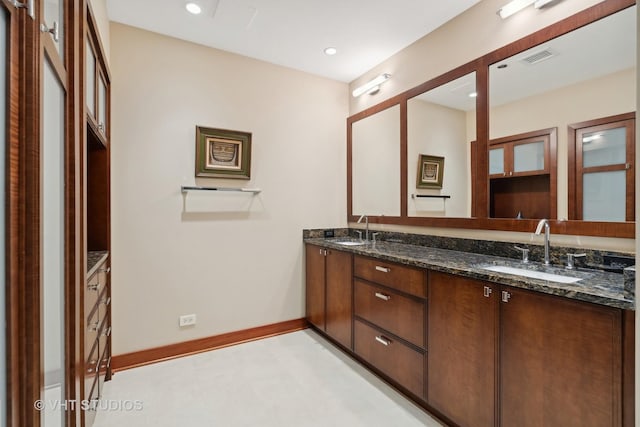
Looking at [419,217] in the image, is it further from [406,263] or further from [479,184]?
[406,263]

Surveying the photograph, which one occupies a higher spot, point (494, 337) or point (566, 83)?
point (566, 83)

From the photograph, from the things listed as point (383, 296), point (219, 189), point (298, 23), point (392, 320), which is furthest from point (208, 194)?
point (392, 320)

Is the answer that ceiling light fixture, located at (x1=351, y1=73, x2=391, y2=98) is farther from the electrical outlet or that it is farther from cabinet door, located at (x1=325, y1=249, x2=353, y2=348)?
the electrical outlet

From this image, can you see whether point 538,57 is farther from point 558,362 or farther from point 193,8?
point 193,8

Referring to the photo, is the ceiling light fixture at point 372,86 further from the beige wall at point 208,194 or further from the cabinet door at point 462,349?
the cabinet door at point 462,349

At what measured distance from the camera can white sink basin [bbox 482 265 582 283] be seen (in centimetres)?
142

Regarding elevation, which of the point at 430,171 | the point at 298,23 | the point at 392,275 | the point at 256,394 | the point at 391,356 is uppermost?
the point at 298,23

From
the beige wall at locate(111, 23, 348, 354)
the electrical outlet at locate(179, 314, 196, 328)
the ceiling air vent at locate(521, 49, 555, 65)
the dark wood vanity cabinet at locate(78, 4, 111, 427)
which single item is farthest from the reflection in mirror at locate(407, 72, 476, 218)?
the dark wood vanity cabinet at locate(78, 4, 111, 427)

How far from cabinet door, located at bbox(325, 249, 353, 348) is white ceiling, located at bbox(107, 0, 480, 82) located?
1.82 m

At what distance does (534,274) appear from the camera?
1593 millimetres

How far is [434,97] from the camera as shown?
8.38 ft

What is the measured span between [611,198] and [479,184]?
2.34 feet

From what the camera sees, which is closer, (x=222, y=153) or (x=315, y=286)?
(x=222, y=153)

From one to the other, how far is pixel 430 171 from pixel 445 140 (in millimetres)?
279
